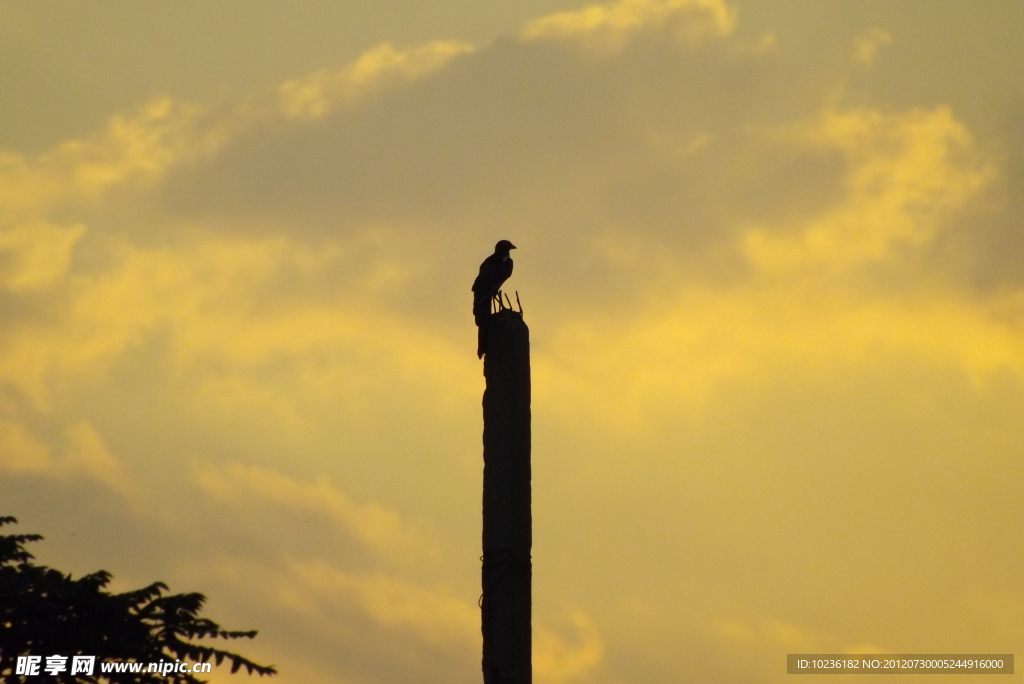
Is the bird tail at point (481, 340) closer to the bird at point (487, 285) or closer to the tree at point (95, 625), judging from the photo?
the bird at point (487, 285)

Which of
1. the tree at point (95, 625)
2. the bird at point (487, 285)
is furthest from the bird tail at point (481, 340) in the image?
the tree at point (95, 625)

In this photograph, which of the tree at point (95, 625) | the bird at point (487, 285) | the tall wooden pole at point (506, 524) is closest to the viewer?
the tall wooden pole at point (506, 524)

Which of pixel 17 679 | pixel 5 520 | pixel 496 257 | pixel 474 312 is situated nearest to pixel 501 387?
pixel 474 312

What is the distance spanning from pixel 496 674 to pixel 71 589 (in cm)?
1207

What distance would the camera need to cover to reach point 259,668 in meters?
17.4

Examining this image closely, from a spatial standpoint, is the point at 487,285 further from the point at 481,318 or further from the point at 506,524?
the point at 506,524

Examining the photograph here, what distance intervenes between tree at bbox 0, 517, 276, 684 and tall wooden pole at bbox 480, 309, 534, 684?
10.1 meters

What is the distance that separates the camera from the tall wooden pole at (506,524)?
28.6ft

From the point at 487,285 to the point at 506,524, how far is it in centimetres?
268

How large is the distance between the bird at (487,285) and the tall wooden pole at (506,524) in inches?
22.8

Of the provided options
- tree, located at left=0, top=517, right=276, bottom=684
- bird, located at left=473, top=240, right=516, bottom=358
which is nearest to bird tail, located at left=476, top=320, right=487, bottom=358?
bird, located at left=473, top=240, right=516, bottom=358

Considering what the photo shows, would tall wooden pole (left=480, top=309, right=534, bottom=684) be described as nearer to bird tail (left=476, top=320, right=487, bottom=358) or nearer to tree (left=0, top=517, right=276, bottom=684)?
bird tail (left=476, top=320, right=487, bottom=358)

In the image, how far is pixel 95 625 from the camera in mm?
18406

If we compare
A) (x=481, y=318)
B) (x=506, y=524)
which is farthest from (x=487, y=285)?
(x=506, y=524)
